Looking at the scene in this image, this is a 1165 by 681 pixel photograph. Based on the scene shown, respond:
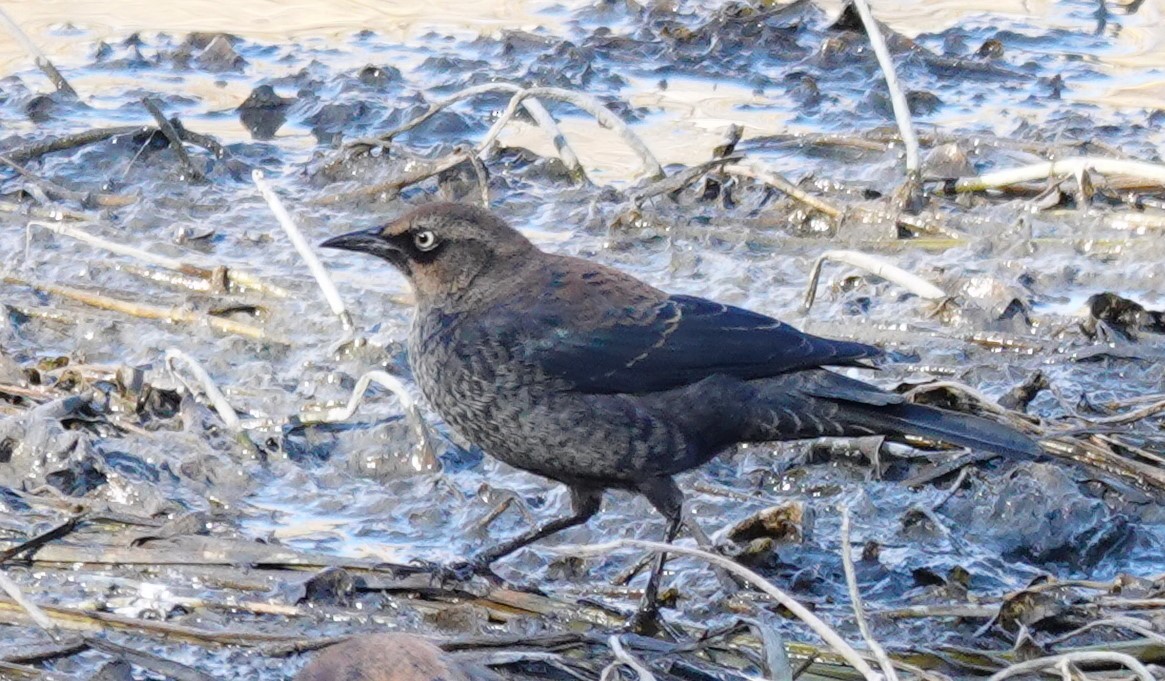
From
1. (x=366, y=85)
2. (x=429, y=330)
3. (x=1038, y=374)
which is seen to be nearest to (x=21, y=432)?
(x=429, y=330)

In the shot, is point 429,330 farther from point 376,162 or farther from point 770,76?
point 770,76

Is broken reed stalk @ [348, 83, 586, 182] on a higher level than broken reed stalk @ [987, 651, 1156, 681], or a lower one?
lower

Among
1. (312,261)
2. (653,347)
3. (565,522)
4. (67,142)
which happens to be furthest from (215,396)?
(67,142)

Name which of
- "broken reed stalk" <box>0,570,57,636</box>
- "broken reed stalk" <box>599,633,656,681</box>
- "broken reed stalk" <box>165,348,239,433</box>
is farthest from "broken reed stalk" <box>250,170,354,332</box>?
"broken reed stalk" <box>599,633,656,681</box>

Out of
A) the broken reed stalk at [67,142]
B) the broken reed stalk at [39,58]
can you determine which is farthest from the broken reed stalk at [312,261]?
the broken reed stalk at [39,58]

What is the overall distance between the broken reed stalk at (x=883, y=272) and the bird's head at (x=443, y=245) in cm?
143

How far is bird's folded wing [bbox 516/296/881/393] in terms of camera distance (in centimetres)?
534

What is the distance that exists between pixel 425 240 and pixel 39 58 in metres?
4.06

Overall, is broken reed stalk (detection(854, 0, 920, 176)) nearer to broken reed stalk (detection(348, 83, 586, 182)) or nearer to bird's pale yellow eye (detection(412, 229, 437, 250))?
broken reed stalk (detection(348, 83, 586, 182))

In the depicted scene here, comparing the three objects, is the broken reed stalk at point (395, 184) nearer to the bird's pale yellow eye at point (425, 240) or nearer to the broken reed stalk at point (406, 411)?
the broken reed stalk at point (406, 411)

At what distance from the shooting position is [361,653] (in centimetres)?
400

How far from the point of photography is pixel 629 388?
212 inches

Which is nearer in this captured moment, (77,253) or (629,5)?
(77,253)

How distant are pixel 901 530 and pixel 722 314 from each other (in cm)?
86
